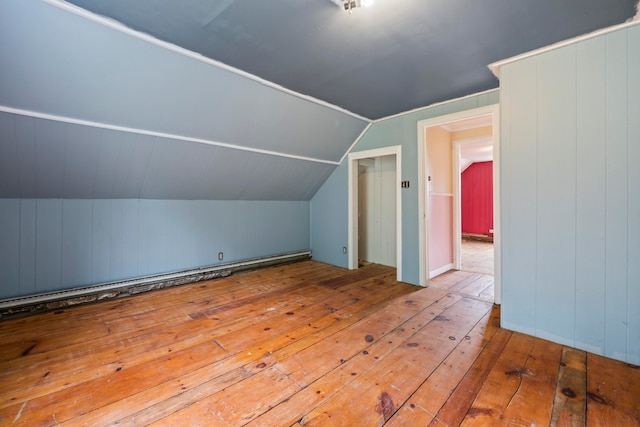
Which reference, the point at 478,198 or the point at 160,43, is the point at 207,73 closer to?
the point at 160,43

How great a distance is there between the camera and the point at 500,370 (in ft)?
5.75

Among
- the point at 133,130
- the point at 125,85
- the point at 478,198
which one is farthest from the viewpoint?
the point at 478,198

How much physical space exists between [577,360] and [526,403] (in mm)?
793

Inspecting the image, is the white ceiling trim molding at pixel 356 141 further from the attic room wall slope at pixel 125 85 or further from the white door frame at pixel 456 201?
the white door frame at pixel 456 201

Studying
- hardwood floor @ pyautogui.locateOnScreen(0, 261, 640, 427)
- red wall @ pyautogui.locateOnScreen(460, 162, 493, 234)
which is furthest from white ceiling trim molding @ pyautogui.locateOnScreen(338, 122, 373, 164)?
red wall @ pyautogui.locateOnScreen(460, 162, 493, 234)

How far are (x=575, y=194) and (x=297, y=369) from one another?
93.7 inches

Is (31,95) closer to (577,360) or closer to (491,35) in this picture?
(491,35)

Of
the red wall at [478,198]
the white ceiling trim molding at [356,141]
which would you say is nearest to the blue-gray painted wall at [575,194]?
the white ceiling trim molding at [356,141]

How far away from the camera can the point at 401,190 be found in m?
3.56

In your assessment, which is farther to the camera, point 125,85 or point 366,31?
point 125,85

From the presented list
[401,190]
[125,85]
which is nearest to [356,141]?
[401,190]

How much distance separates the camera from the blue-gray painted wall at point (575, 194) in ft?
6.07

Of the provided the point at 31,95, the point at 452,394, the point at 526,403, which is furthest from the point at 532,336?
the point at 31,95

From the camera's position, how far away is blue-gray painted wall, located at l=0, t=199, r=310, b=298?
2.61 m
